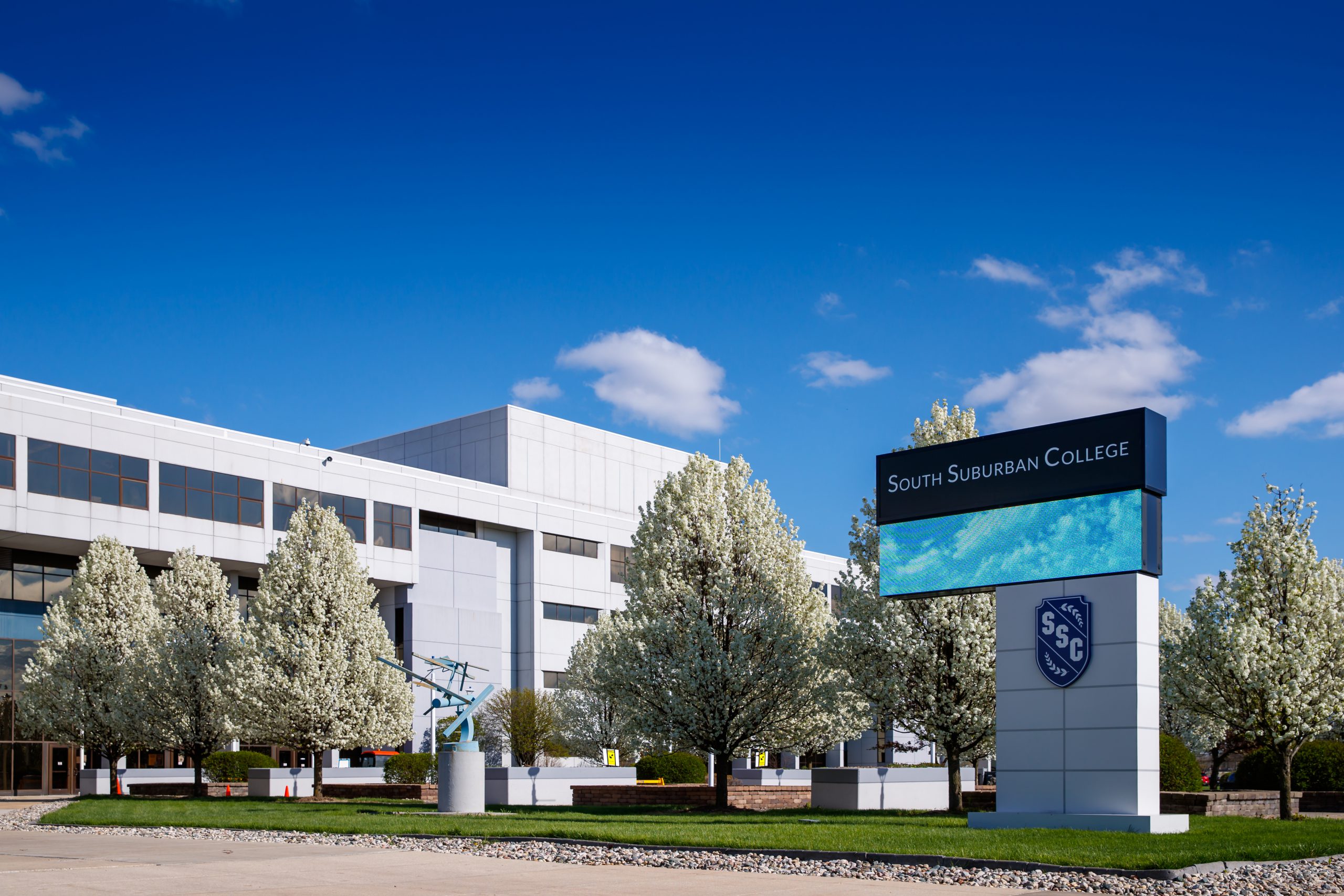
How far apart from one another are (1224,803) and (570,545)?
45.2 m

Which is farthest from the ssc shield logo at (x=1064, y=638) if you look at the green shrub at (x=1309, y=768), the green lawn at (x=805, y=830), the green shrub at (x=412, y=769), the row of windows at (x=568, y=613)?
the row of windows at (x=568, y=613)

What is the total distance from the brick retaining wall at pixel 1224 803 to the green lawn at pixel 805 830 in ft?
5.74

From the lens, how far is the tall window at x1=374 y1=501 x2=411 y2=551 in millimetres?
58188

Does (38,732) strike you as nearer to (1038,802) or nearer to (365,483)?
(365,483)

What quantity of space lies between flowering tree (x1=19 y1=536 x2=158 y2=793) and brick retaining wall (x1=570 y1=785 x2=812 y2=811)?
16353 mm

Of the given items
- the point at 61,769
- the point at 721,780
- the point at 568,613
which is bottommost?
the point at 61,769

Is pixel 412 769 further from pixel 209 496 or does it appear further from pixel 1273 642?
pixel 1273 642

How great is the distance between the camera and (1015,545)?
73.9 ft

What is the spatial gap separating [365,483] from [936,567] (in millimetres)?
39011

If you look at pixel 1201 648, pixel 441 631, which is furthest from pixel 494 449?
pixel 1201 648

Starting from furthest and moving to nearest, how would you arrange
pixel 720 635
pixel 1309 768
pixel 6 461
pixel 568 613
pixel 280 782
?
pixel 568 613 < pixel 6 461 < pixel 280 782 < pixel 1309 768 < pixel 720 635

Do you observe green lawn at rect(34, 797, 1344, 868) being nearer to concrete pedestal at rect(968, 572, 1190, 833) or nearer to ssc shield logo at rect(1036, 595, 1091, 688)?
concrete pedestal at rect(968, 572, 1190, 833)

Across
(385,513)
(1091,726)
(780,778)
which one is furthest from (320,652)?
(1091,726)

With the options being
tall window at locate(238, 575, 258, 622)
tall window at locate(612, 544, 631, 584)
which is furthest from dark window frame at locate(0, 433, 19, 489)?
tall window at locate(612, 544, 631, 584)
